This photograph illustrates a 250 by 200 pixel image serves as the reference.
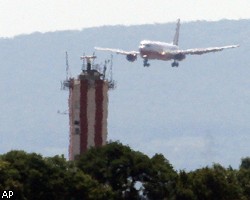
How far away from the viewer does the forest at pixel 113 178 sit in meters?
176

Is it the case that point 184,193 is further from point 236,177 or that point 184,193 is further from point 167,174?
point 236,177

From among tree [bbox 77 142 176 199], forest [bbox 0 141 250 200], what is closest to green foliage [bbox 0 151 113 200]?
forest [bbox 0 141 250 200]

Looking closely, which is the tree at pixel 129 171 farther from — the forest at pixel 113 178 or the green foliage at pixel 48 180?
the green foliage at pixel 48 180

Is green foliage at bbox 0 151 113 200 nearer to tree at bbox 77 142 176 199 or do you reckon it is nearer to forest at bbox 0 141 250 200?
forest at bbox 0 141 250 200

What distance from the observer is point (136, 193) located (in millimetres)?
185500

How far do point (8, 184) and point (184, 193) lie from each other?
75.3 feet

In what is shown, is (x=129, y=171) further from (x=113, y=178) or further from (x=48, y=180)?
(x=48, y=180)

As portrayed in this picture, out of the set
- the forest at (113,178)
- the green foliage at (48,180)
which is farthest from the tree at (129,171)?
the green foliage at (48,180)

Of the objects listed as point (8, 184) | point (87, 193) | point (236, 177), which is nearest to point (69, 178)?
point (87, 193)

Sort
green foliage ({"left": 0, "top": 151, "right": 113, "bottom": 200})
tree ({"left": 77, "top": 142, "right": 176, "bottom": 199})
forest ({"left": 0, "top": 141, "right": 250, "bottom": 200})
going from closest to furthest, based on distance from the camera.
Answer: green foliage ({"left": 0, "top": 151, "right": 113, "bottom": 200}), forest ({"left": 0, "top": 141, "right": 250, "bottom": 200}), tree ({"left": 77, "top": 142, "right": 176, "bottom": 199})

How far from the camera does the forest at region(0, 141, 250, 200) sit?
577 feet

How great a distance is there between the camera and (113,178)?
7411 inches

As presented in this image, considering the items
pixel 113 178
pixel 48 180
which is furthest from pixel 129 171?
pixel 48 180

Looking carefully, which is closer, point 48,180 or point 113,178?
point 48,180
